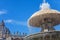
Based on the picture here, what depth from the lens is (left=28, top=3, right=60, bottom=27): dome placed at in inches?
918

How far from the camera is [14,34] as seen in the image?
248ft

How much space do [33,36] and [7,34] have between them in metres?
58.5

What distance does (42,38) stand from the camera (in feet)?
68.8

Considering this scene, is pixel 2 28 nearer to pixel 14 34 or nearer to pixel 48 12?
pixel 14 34

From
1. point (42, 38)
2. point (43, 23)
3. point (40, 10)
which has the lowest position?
point (42, 38)

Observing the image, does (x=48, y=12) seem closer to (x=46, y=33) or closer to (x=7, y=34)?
(x=46, y=33)

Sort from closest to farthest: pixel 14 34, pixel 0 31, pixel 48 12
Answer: pixel 48 12
pixel 14 34
pixel 0 31

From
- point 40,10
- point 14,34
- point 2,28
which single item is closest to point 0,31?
point 2,28

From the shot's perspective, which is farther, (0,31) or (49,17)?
(0,31)

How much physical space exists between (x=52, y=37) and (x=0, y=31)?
62.3 metres

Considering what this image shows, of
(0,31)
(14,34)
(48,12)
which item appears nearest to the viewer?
(48,12)

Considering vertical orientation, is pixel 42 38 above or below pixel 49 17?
below

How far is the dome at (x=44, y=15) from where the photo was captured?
76.5 feet

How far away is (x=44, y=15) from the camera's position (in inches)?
922
